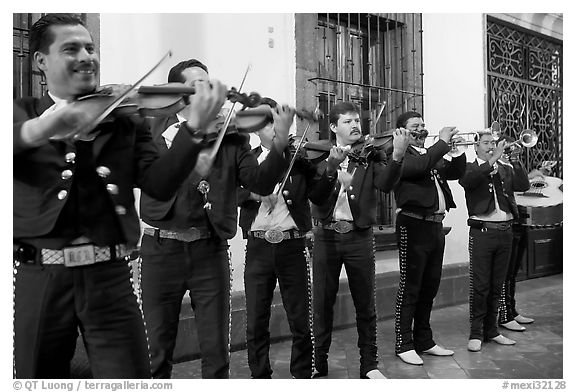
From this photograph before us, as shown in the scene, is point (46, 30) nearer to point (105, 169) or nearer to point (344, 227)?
point (105, 169)

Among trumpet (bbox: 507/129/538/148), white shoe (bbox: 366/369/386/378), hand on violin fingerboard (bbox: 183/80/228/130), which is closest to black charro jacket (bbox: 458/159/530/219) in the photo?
trumpet (bbox: 507/129/538/148)

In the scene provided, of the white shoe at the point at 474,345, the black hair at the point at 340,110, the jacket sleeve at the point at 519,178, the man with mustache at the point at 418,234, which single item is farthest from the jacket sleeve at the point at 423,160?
the white shoe at the point at 474,345

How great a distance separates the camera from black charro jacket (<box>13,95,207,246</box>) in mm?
1343

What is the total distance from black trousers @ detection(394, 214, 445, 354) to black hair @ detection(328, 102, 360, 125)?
63 cm

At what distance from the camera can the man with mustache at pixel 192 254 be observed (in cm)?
194

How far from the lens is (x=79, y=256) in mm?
1331

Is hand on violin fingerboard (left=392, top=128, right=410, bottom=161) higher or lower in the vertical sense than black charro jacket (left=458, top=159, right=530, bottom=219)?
higher

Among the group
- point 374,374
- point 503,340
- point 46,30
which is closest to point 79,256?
point 46,30

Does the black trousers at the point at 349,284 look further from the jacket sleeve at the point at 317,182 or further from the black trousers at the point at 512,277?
the black trousers at the point at 512,277

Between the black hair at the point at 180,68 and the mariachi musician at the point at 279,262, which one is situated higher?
the black hair at the point at 180,68

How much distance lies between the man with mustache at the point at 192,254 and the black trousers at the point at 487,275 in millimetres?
1613

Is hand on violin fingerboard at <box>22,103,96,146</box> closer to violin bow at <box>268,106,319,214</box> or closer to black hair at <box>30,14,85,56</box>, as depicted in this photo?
black hair at <box>30,14,85,56</box>
